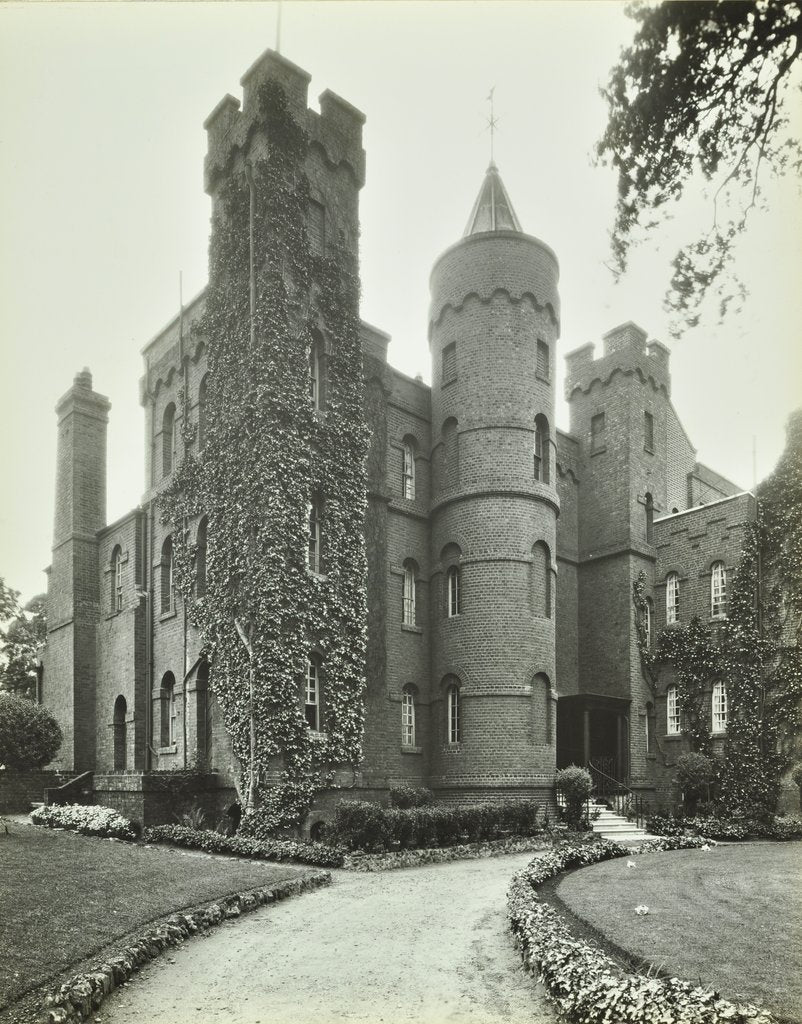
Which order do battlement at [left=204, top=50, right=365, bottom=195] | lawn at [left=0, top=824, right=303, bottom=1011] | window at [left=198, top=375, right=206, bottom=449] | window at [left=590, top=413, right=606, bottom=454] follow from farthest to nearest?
window at [left=590, top=413, right=606, bottom=454]
window at [left=198, top=375, right=206, bottom=449]
battlement at [left=204, top=50, right=365, bottom=195]
lawn at [left=0, top=824, right=303, bottom=1011]

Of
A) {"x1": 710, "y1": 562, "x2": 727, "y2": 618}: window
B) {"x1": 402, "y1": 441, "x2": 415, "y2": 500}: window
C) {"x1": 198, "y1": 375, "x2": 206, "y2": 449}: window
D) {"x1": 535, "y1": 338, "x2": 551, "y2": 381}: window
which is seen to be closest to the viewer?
{"x1": 198, "y1": 375, "x2": 206, "y2": 449}: window

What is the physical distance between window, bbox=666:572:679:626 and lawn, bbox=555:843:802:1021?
1172cm

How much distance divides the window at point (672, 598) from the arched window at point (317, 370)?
13.2 m

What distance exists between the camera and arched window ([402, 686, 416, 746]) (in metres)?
24.0

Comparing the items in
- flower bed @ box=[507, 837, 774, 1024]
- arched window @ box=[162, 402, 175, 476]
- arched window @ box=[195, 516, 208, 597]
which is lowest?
flower bed @ box=[507, 837, 774, 1024]

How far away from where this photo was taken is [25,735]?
24.0 m

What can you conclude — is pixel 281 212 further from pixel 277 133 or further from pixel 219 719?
pixel 219 719

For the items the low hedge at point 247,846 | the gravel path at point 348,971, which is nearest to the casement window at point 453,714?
the low hedge at point 247,846

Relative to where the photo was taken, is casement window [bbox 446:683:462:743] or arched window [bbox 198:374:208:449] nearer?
arched window [bbox 198:374:208:449]

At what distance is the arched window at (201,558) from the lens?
23062mm

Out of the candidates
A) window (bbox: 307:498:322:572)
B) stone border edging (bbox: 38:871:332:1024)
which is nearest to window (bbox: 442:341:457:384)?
window (bbox: 307:498:322:572)

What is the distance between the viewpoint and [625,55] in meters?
8.12

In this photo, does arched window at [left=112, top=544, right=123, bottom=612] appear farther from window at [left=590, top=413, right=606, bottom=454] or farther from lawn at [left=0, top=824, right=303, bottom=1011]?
window at [left=590, top=413, right=606, bottom=454]

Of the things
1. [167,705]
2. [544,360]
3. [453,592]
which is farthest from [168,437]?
[544,360]
